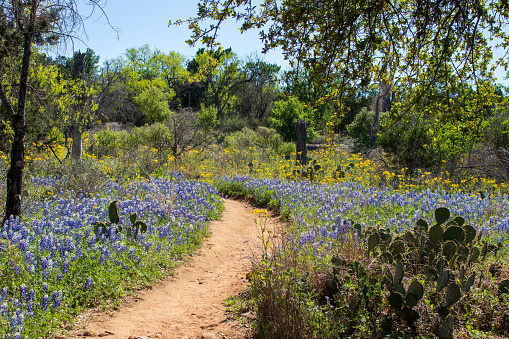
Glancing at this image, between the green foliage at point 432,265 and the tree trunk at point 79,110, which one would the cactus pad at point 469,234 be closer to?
the green foliage at point 432,265

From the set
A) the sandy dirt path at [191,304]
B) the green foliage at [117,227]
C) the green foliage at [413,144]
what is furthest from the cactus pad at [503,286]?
the green foliage at [413,144]

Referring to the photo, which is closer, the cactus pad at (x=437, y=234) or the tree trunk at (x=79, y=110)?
the cactus pad at (x=437, y=234)

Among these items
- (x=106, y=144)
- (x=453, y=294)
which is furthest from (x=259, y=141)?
(x=453, y=294)

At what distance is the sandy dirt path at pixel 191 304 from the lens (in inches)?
145

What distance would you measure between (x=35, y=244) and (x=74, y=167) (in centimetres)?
490

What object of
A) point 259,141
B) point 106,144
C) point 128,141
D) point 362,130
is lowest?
point 106,144

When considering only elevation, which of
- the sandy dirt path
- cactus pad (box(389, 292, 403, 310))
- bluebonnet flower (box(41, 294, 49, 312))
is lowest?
the sandy dirt path

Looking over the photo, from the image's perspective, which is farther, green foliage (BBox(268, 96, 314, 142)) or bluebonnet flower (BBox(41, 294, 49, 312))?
green foliage (BBox(268, 96, 314, 142))

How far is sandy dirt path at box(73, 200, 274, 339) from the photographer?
145 inches

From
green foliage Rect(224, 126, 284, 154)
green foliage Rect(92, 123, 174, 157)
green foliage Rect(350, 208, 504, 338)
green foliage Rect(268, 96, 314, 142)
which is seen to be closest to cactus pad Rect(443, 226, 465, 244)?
green foliage Rect(350, 208, 504, 338)

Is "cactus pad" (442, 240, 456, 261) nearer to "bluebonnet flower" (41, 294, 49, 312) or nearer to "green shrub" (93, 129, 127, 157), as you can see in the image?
"bluebonnet flower" (41, 294, 49, 312)

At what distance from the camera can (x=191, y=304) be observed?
4.52 metres

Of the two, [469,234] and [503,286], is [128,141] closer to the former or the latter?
[469,234]

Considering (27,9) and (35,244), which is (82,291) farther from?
(27,9)
